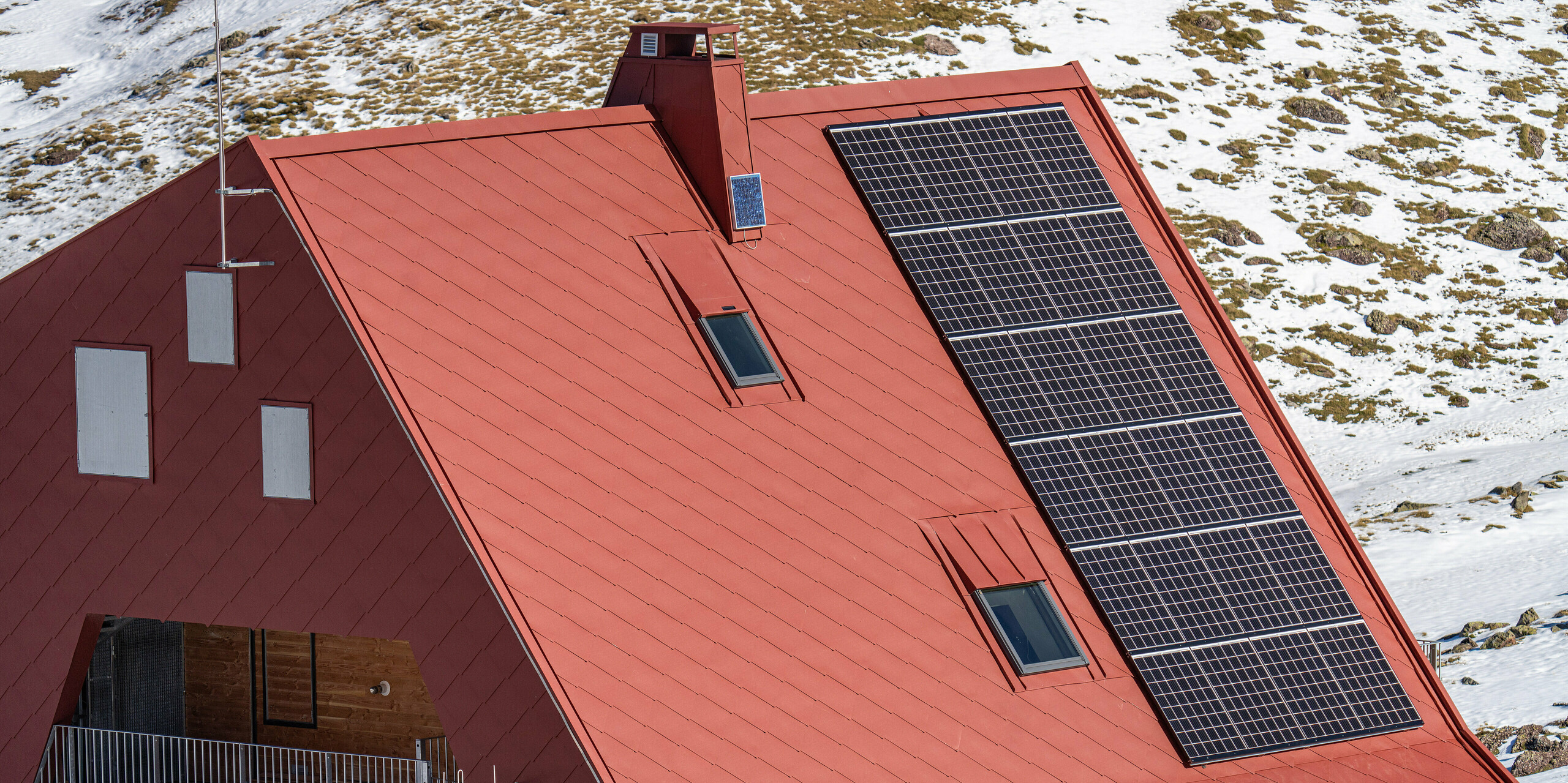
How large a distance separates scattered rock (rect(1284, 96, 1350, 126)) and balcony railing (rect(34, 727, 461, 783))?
53198 mm

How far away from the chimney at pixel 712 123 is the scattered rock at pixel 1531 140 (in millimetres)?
51728

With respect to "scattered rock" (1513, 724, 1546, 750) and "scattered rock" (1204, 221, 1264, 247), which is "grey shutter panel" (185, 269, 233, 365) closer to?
"scattered rock" (1513, 724, 1546, 750)

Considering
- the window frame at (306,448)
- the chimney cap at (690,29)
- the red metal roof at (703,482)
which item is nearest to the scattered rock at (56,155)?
the chimney cap at (690,29)

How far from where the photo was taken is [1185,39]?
66.4 meters

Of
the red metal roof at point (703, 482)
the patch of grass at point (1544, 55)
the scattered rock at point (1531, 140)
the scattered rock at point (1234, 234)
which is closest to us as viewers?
the red metal roof at point (703, 482)

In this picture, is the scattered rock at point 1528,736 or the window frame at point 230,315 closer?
the window frame at point 230,315

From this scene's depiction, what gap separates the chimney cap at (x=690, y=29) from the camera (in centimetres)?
2094

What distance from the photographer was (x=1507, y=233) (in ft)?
189

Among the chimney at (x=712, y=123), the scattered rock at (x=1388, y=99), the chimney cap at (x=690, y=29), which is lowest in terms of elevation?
the scattered rock at (x=1388, y=99)

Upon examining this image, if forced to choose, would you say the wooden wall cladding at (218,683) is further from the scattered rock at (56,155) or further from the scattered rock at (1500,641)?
the scattered rock at (56,155)

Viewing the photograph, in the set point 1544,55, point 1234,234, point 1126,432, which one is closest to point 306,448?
point 1126,432

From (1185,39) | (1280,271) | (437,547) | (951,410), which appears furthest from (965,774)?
(1185,39)

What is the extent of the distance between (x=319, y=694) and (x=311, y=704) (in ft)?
0.72

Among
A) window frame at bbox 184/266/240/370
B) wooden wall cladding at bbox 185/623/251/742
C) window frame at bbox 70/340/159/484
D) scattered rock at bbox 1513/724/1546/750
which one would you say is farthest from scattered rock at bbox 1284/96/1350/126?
window frame at bbox 70/340/159/484
